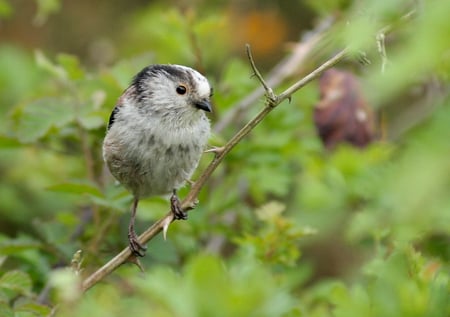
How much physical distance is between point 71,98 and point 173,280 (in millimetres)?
2952

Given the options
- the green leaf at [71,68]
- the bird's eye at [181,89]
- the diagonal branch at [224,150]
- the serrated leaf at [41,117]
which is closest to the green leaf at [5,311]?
the diagonal branch at [224,150]

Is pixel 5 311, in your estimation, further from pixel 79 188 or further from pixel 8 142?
pixel 8 142

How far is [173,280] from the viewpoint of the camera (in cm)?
178

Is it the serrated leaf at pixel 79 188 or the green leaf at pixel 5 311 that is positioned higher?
the serrated leaf at pixel 79 188

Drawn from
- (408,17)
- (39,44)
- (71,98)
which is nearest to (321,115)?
(71,98)

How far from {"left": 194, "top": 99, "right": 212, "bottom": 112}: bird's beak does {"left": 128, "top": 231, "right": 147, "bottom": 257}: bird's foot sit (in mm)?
757

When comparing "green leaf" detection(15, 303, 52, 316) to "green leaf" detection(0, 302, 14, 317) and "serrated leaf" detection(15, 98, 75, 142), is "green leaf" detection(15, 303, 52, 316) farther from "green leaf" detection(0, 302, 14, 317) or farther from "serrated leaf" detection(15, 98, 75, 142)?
"serrated leaf" detection(15, 98, 75, 142)

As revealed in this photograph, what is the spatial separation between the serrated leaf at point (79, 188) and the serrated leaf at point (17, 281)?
2.04 feet

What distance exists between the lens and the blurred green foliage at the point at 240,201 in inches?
60.1

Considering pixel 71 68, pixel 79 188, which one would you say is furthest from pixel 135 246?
pixel 71 68

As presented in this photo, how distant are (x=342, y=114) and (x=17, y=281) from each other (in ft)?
7.12

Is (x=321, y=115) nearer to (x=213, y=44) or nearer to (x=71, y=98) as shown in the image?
(x=71, y=98)

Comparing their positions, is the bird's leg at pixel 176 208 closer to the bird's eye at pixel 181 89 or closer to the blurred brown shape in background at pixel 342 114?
the bird's eye at pixel 181 89

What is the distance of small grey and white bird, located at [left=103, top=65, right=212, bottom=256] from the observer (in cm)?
409
